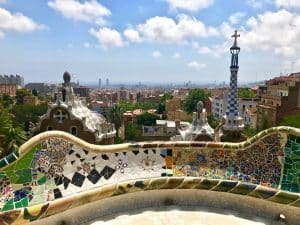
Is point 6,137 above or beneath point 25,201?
beneath

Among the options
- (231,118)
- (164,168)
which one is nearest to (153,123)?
(231,118)

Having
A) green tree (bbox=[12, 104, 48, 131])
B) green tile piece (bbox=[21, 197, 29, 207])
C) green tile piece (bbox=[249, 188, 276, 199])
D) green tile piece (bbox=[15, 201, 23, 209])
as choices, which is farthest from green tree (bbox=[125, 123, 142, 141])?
green tile piece (bbox=[15, 201, 23, 209])

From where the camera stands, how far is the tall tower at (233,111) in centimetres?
1545

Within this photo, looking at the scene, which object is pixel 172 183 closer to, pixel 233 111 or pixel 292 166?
pixel 292 166

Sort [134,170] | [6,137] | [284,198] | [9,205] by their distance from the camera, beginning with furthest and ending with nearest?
[6,137] → [134,170] → [284,198] → [9,205]

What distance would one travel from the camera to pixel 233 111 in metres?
15.6

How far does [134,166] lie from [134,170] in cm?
8

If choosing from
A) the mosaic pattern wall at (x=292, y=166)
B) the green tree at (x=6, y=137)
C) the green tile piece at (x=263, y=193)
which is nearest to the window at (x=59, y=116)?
the green tree at (x=6, y=137)

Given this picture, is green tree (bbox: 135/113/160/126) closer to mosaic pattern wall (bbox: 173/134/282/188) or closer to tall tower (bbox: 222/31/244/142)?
tall tower (bbox: 222/31/244/142)

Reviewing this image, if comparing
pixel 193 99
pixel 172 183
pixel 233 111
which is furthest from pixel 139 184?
pixel 193 99

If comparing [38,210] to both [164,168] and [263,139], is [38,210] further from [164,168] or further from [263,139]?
[263,139]

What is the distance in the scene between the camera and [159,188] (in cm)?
618

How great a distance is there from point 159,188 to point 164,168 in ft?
1.50

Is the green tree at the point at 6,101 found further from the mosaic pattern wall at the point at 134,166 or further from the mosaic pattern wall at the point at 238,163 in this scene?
the mosaic pattern wall at the point at 238,163
